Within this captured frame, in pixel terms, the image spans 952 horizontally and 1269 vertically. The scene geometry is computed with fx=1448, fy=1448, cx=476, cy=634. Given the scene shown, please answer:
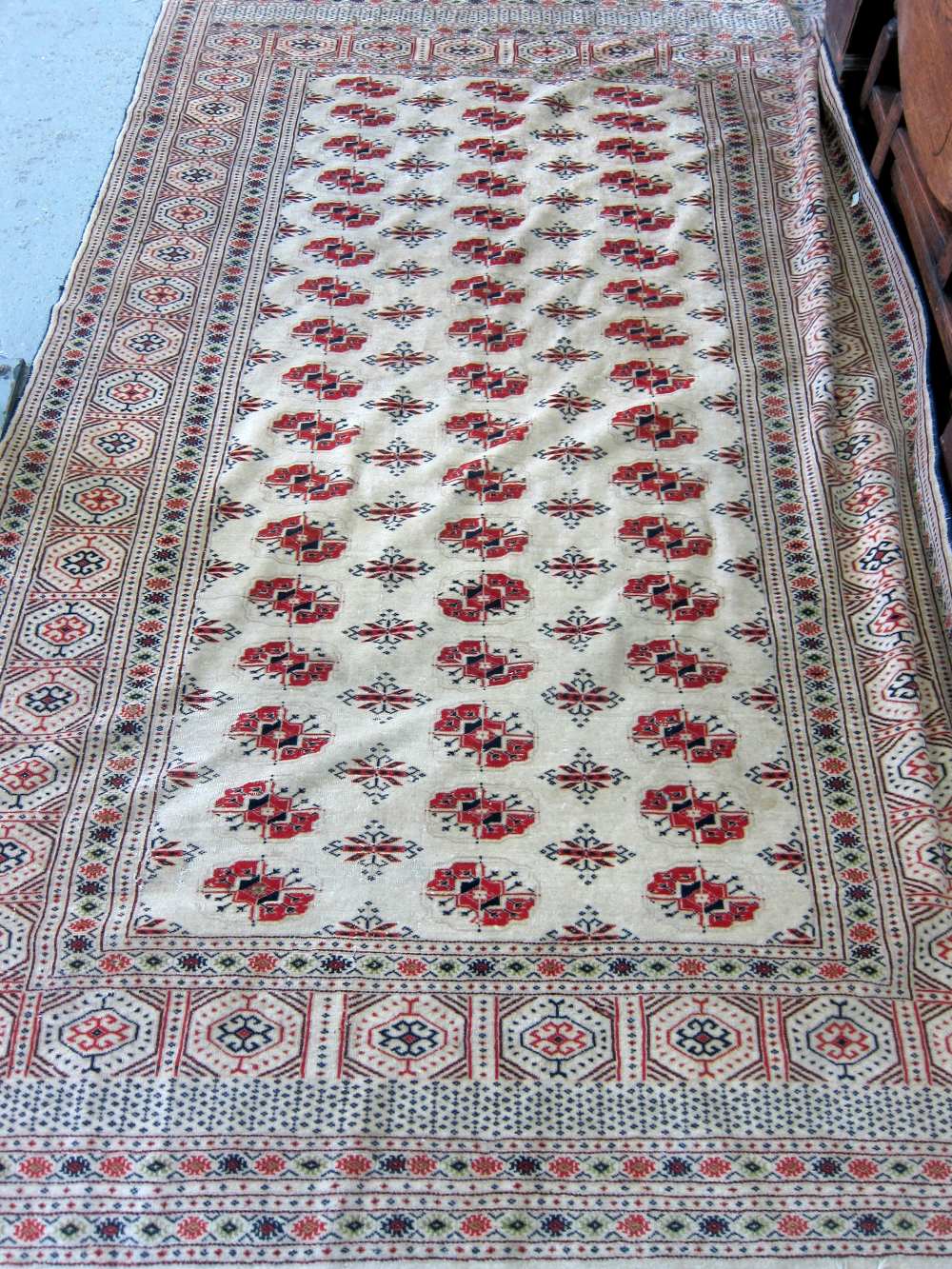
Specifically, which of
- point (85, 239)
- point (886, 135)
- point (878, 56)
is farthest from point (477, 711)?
point (878, 56)

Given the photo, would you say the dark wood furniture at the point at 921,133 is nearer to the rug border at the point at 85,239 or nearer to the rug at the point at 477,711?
the rug at the point at 477,711

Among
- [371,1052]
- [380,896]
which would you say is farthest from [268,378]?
[371,1052]

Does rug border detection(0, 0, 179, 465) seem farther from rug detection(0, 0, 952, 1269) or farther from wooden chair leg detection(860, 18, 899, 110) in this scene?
wooden chair leg detection(860, 18, 899, 110)

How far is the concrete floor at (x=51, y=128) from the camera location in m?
2.89

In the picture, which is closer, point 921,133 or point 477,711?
point 477,711

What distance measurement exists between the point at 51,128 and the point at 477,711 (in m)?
2.03

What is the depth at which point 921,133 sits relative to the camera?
2797mm

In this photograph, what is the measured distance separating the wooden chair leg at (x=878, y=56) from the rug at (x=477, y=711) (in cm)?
8

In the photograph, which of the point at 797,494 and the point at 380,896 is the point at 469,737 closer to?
the point at 380,896

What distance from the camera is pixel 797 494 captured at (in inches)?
96.5

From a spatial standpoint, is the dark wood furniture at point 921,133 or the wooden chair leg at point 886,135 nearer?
the dark wood furniture at point 921,133

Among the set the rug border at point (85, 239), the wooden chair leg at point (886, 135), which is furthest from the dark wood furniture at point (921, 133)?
the rug border at point (85, 239)

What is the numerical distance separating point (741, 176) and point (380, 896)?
77.6 inches

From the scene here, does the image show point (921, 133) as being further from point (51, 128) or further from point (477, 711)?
point (51, 128)
